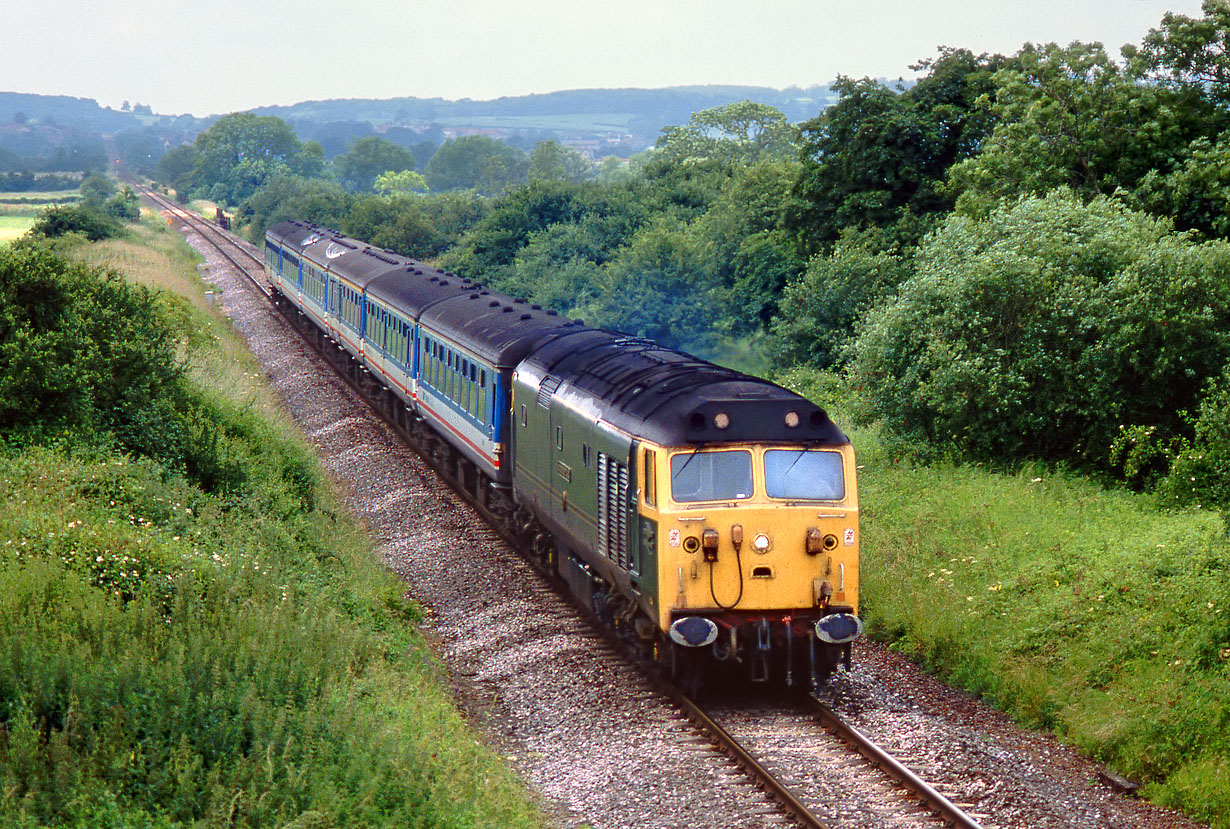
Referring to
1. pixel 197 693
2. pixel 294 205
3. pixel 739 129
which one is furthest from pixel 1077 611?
pixel 739 129

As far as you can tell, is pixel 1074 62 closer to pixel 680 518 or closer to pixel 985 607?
pixel 985 607

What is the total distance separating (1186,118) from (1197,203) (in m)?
2.62

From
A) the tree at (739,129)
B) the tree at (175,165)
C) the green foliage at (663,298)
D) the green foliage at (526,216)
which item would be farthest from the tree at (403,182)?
the green foliage at (663,298)

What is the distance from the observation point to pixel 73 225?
6322 centimetres

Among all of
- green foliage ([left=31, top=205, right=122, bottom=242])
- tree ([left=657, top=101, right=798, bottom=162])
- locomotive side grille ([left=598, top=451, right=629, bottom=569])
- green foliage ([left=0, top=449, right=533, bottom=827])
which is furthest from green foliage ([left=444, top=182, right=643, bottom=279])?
tree ([left=657, top=101, right=798, bottom=162])

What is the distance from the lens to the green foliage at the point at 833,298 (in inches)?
1150

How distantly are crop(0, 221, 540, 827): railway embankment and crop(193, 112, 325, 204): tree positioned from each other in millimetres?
134209

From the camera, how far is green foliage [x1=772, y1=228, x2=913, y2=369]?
1150 inches

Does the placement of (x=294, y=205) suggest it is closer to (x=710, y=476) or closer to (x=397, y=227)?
(x=397, y=227)

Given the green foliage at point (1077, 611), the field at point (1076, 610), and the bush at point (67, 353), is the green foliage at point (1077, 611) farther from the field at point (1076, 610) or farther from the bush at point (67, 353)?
the bush at point (67, 353)

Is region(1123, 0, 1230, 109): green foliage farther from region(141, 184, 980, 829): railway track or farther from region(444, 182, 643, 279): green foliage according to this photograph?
region(444, 182, 643, 279): green foliage

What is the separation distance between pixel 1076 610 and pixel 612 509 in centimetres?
506

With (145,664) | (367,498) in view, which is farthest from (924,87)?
(145,664)

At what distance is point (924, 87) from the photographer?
32.8 metres
